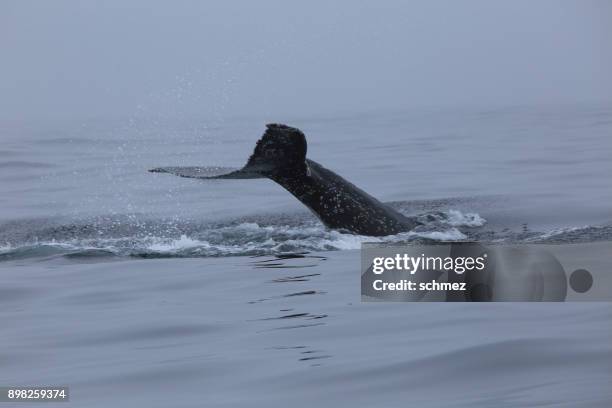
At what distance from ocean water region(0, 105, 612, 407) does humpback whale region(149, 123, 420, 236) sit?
0.62 ft

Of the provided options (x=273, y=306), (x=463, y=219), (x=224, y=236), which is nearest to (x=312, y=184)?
(x=224, y=236)

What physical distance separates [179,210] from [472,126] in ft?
61.8

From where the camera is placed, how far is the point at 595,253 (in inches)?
382

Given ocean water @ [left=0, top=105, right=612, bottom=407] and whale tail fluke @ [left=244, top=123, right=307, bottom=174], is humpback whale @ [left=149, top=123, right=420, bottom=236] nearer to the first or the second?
whale tail fluke @ [left=244, top=123, right=307, bottom=174]

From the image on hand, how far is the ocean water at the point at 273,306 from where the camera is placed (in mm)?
6113

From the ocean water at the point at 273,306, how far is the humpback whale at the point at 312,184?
188 millimetres

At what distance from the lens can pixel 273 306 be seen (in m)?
8.16

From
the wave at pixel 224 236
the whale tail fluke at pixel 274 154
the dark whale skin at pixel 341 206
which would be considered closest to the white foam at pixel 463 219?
the wave at pixel 224 236

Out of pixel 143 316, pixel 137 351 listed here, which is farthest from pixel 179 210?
pixel 137 351

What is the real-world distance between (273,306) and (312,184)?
2.83 m

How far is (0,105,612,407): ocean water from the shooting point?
6113mm

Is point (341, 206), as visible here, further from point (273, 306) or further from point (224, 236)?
point (273, 306)

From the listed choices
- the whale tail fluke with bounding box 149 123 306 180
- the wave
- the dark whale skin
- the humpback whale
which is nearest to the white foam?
the wave

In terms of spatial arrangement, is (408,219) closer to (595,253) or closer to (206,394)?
(595,253)
